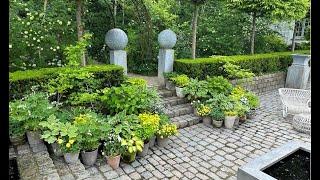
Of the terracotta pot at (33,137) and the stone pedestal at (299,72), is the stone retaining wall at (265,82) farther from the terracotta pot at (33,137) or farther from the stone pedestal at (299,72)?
the terracotta pot at (33,137)

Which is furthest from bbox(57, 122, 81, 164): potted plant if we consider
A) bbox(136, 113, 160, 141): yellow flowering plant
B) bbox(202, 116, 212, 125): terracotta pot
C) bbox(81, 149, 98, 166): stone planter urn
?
bbox(202, 116, 212, 125): terracotta pot

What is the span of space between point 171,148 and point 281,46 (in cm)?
991

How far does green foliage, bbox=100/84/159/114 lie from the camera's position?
5293 millimetres

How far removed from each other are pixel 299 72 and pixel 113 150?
8.03m

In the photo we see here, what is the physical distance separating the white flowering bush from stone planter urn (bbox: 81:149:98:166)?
328 cm

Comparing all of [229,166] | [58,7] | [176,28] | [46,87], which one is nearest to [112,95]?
[46,87]

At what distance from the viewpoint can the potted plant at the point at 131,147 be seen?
4237mm

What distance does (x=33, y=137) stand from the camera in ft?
14.0

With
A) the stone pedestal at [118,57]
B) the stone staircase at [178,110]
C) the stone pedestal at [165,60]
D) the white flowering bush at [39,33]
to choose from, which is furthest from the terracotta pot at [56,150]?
the stone pedestal at [165,60]

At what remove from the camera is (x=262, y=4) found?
8.87 meters

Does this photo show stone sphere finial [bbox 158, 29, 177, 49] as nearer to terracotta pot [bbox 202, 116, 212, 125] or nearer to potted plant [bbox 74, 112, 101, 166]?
terracotta pot [bbox 202, 116, 212, 125]

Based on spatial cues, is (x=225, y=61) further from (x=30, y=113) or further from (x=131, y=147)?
(x=30, y=113)

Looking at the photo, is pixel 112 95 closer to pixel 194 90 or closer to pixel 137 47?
pixel 194 90

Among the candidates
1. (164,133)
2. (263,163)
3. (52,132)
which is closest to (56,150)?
(52,132)
